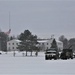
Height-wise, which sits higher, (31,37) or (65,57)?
(31,37)

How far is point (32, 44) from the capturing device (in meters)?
90.5

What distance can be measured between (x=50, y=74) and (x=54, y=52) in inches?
1327

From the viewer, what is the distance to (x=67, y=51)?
58.3 metres

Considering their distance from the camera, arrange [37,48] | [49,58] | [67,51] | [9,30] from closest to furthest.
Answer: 1. [49,58]
2. [67,51]
3. [37,48]
4. [9,30]

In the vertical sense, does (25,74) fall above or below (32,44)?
below

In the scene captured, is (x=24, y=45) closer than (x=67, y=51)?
No

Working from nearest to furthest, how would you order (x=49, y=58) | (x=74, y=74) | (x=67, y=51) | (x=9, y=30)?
1. (x=74, y=74)
2. (x=49, y=58)
3. (x=67, y=51)
4. (x=9, y=30)

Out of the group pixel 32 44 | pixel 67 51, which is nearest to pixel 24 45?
pixel 32 44

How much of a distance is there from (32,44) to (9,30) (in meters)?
38.5

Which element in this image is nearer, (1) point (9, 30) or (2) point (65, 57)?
(2) point (65, 57)

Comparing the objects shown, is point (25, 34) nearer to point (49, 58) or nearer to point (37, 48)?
point (37, 48)

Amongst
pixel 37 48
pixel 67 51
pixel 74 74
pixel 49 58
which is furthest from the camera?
pixel 37 48

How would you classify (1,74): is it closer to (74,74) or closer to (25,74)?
(25,74)

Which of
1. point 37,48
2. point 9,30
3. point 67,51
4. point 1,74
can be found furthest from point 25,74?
point 9,30
